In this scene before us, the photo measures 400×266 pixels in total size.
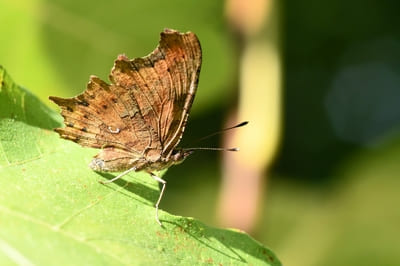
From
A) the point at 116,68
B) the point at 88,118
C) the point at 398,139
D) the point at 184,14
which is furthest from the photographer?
the point at 398,139

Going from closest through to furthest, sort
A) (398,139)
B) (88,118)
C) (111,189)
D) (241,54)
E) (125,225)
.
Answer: (125,225), (111,189), (88,118), (241,54), (398,139)

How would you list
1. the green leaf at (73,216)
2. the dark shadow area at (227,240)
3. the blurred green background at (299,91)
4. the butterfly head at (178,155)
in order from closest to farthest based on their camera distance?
1. the green leaf at (73,216)
2. the dark shadow area at (227,240)
3. the butterfly head at (178,155)
4. the blurred green background at (299,91)

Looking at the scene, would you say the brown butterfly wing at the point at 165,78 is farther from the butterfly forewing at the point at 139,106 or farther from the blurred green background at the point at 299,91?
the blurred green background at the point at 299,91

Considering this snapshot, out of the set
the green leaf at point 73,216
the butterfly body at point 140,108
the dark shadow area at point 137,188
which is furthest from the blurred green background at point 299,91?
the green leaf at point 73,216

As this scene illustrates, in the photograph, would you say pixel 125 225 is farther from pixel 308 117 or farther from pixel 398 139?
pixel 308 117

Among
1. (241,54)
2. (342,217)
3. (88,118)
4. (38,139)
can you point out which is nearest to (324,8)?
(342,217)

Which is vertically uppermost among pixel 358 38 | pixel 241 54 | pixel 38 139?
pixel 358 38

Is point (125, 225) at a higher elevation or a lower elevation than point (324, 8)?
lower

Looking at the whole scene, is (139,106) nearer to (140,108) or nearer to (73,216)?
(140,108)
